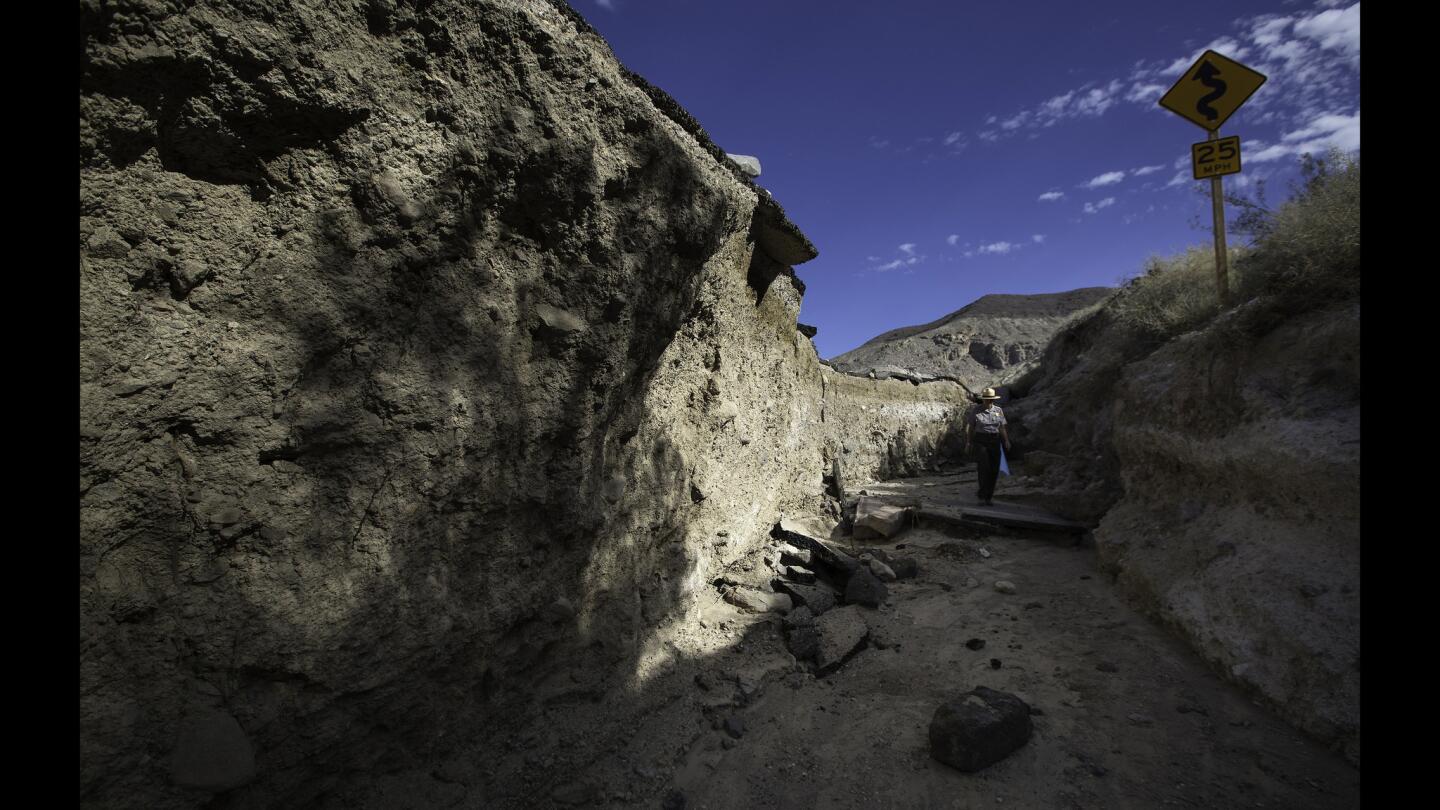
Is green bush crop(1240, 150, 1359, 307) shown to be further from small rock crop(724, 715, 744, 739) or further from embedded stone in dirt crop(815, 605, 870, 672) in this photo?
small rock crop(724, 715, 744, 739)

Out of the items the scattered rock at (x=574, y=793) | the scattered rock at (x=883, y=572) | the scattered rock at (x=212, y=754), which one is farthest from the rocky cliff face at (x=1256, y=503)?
the scattered rock at (x=212, y=754)

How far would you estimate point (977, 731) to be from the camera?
2.38 meters

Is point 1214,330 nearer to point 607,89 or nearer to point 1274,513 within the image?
point 1274,513

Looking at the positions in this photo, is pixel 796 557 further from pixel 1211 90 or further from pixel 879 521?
pixel 1211 90

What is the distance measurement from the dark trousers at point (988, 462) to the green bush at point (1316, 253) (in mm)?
2974

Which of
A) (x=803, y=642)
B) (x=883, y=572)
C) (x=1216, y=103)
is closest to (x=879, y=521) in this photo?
(x=883, y=572)

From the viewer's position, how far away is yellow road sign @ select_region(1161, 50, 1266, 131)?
14.6 ft

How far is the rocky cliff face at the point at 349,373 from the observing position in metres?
1.31

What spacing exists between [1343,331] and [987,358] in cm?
2290

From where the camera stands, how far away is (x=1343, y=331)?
2.91 m

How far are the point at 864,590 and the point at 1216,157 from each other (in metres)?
4.39

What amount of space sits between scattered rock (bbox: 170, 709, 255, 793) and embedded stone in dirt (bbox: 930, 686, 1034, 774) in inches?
94.3

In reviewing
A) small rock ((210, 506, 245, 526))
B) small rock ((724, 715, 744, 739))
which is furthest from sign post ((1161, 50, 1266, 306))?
small rock ((210, 506, 245, 526))
